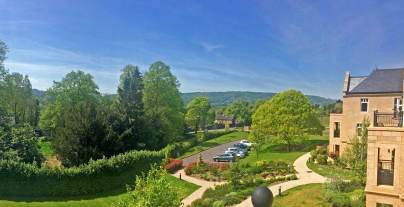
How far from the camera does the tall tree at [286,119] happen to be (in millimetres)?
43188

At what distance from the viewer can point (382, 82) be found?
31078 mm

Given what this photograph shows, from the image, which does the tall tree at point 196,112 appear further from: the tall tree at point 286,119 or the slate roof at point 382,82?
the slate roof at point 382,82

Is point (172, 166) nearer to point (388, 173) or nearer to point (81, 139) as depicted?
point (81, 139)

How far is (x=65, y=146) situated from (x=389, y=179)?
980 inches

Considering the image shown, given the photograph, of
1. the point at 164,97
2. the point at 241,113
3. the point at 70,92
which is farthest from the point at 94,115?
the point at 241,113

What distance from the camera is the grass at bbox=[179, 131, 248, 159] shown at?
48975mm

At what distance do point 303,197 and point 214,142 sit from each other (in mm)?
38057

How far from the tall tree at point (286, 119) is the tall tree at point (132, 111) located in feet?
50.2

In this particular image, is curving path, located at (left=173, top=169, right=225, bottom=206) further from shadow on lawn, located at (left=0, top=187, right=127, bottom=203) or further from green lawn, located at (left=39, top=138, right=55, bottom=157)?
green lawn, located at (left=39, top=138, right=55, bottom=157)

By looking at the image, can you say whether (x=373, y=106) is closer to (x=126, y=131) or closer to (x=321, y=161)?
(x=321, y=161)

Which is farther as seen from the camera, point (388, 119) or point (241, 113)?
point (241, 113)

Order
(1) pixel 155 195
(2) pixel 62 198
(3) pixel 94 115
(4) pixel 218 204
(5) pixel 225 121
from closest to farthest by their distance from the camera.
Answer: (1) pixel 155 195
(4) pixel 218 204
(2) pixel 62 198
(3) pixel 94 115
(5) pixel 225 121

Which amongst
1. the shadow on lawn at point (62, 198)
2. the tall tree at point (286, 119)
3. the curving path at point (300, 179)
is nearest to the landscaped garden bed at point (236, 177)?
the curving path at point (300, 179)

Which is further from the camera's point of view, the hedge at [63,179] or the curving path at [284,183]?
the curving path at [284,183]
